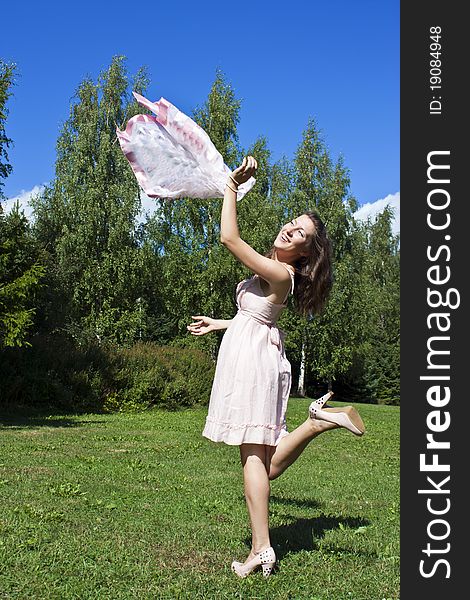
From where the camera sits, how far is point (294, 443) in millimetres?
4625

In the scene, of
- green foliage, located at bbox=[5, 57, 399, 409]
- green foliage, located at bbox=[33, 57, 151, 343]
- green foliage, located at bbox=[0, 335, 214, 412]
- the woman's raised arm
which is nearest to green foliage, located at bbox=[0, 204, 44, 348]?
green foliage, located at bbox=[0, 335, 214, 412]

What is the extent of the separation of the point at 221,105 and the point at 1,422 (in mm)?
22146

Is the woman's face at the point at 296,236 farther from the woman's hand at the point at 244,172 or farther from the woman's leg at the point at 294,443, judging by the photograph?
the woman's leg at the point at 294,443

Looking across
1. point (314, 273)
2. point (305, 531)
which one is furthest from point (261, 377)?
point (305, 531)

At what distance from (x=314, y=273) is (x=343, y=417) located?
3.02 feet

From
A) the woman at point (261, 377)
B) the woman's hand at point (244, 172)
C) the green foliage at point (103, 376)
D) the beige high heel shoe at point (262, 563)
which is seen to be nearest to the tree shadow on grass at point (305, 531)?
the beige high heel shoe at point (262, 563)

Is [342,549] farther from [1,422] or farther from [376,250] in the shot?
[376,250]

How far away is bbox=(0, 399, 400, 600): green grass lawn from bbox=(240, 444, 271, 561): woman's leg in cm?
20

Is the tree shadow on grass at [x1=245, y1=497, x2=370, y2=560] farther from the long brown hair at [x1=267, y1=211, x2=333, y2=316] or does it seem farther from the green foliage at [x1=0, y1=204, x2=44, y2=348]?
the green foliage at [x1=0, y1=204, x2=44, y2=348]

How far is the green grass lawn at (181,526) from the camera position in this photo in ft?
13.8

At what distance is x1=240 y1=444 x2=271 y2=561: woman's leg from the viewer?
439 centimetres

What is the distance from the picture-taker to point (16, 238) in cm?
1552

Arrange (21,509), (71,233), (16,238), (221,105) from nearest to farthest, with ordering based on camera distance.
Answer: (21,509) → (16,238) → (71,233) → (221,105)

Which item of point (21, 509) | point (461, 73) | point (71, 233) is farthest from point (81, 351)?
point (461, 73)
